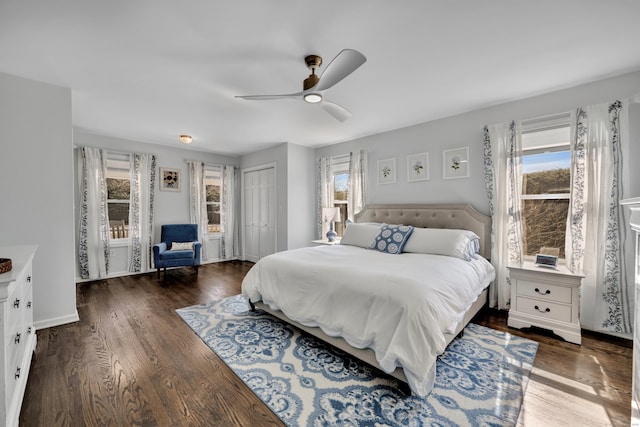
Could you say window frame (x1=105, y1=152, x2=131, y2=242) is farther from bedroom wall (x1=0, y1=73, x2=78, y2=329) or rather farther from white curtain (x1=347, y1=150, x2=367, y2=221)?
white curtain (x1=347, y1=150, x2=367, y2=221)

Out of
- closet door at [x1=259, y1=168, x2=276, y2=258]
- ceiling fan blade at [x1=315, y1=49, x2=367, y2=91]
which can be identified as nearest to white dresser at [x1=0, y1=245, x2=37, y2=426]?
ceiling fan blade at [x1=315, y1=49, x2=367, y2=91]

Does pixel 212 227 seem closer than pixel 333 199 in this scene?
No

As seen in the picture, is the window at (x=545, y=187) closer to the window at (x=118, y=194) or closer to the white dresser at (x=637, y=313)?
the white dresser at (x=637, y=313)

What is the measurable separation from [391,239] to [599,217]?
1.98 meters

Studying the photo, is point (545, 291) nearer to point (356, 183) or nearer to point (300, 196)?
point (356, 183)

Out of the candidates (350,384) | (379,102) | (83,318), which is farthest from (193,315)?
(379,102)

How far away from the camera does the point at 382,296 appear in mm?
1888

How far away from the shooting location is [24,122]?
8.55ft

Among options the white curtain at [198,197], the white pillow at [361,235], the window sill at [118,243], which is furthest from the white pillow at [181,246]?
the white pillow at [361,235]

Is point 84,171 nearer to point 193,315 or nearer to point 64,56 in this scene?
point 64,56

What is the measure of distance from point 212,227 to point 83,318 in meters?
3.12

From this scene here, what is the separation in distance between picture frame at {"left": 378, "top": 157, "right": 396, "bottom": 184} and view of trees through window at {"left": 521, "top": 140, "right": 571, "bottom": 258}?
1655 millimetres

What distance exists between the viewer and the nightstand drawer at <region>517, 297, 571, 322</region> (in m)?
2.46

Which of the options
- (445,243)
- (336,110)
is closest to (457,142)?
(445,243)
